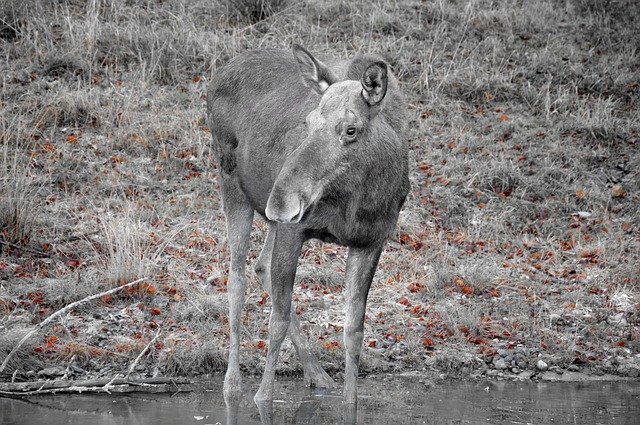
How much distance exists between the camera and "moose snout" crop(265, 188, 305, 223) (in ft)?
18.6

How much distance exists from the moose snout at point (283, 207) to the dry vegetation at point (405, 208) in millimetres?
2623

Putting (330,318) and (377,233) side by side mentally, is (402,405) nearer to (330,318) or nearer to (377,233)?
(377,233)

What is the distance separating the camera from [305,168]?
235 inches

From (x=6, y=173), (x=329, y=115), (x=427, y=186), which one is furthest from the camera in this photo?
(x=427, y=186)

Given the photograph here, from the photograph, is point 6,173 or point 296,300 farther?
point 6,173

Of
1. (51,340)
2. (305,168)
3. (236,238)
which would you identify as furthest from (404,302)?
(305,168)

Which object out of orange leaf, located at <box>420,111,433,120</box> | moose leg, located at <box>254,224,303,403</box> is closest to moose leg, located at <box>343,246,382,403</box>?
moose leg, located at <box>254,224,303,403</box>

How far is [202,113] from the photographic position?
44.7 ft

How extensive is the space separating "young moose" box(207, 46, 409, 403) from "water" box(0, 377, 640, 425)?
0.25 m

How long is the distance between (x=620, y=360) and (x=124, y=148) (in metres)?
7.19

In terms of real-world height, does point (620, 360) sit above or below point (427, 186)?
below

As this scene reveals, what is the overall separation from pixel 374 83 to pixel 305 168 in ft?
2.79

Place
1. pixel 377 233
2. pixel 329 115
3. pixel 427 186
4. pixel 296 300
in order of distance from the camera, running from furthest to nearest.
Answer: pixel 427 186
pixel 296 300
pixel 377 233
pixel 329 115

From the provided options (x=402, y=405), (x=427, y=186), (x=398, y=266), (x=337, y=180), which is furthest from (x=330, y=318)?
(x=427, y=186)
